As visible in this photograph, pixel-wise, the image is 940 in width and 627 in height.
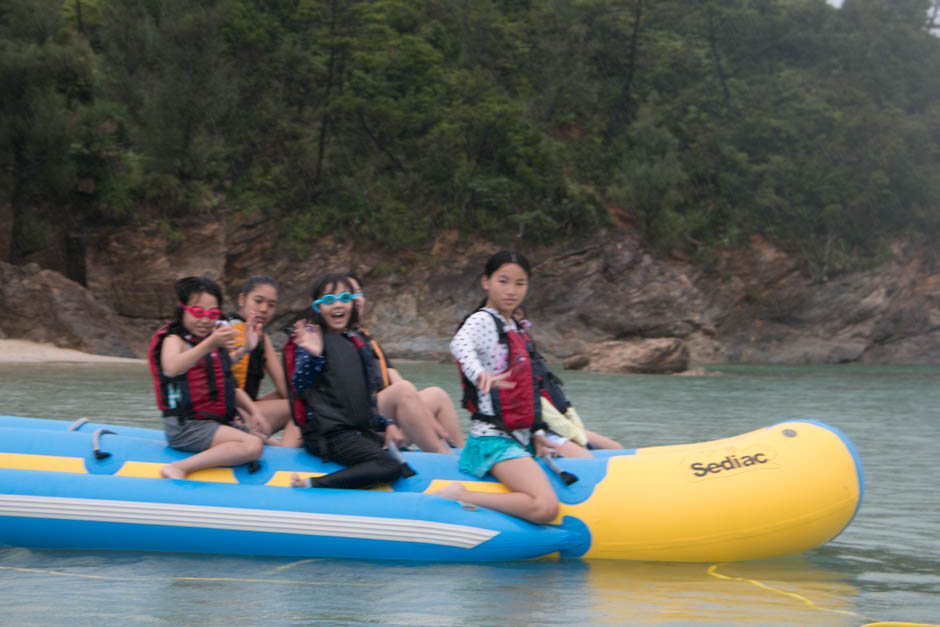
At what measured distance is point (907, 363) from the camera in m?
27.5

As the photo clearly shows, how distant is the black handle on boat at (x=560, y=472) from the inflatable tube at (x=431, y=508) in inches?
1.0

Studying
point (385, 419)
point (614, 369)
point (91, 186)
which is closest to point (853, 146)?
point (614, 369)

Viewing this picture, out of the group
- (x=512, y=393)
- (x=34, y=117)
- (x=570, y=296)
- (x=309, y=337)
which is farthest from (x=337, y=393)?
(x=570, y=296)

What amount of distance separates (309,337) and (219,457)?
60 centimetres

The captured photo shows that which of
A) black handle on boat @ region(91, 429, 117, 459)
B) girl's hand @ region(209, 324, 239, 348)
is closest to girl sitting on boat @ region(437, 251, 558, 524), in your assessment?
girl's hand @ region(209, 324, 239, 348)

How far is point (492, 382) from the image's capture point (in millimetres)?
3369

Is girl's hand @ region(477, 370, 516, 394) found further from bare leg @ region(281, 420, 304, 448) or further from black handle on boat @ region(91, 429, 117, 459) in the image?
black handle on boat @ region(91, 429, 117, 459)

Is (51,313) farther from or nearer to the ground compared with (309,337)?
nearer to the ground

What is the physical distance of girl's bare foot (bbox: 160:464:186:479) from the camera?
370 centimetres

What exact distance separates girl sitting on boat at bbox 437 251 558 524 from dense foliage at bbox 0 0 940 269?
19253 millimetres

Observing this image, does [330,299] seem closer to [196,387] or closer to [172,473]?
[196,387]

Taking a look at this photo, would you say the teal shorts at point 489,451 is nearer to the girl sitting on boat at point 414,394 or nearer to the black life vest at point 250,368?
the girl sitting on boat at point 414,394

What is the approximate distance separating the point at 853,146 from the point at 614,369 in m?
15.8

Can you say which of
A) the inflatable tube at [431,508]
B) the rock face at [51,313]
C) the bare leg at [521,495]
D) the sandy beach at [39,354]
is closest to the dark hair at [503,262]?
the bare leg at [521,495]
